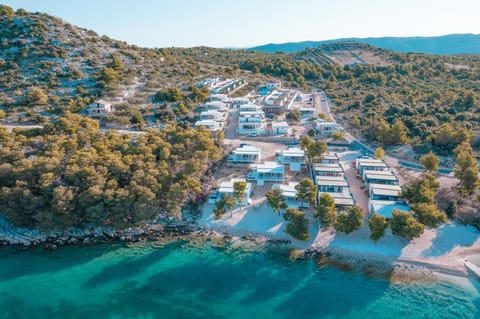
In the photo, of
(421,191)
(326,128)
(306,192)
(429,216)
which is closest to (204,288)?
(306,192)

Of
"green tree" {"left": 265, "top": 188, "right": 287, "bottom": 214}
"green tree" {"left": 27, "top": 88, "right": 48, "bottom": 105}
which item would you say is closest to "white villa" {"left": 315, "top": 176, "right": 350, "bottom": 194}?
"green tree" {"left": 265, "top": 188, "right": 287, "bottom": 214}

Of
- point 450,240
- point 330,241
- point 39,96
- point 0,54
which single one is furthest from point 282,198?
A: point 0,54

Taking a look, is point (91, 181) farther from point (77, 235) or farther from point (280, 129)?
point (280, 129)

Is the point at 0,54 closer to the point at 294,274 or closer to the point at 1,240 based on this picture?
the point at 1,240

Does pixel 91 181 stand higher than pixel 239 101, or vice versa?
pixel 239 101

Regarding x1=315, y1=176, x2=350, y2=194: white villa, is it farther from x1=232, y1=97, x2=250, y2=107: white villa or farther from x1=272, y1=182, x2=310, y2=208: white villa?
x1=232, y1=97, x2=250, y2=107: white villa

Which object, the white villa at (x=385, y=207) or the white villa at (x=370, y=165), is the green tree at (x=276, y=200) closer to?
the white villa at (x=385, y=207)

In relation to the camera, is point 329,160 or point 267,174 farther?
point 329,160
